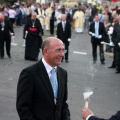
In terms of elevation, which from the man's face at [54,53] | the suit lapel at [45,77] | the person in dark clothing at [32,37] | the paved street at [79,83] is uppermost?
the man's face at [54,53]

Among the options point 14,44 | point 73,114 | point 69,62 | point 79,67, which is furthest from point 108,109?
point 14,44

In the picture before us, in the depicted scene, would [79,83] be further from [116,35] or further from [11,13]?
[11,13]

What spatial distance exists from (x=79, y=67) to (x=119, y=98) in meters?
5.81

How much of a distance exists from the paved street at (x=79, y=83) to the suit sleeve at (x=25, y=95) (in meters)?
4.29

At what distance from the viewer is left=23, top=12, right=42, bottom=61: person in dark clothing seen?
19.0 meters

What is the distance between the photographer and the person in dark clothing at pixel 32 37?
62.3 ft

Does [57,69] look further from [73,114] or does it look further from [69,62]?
[69,62]

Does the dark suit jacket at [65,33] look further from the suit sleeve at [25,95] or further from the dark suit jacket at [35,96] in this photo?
the suit sleeve at [25,95]

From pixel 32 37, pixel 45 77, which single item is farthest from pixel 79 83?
pixel 45 77

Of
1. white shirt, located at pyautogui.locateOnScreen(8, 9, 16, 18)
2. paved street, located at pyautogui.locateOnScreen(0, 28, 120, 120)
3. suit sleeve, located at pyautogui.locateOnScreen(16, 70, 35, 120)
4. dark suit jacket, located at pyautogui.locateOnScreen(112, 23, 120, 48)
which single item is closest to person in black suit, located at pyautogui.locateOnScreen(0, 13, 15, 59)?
paved street, located at pyautogui.locateOnScreen(0, 28, 120, 120)

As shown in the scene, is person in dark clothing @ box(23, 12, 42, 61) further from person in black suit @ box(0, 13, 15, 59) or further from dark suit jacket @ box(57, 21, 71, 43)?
dark suit jacket @ box(57, 21, 71, 43)

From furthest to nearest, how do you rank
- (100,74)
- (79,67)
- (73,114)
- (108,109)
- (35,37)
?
(35,37) → (79,67) → (100,74) → (108,109) → (73,114)

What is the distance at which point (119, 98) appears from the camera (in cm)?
1238

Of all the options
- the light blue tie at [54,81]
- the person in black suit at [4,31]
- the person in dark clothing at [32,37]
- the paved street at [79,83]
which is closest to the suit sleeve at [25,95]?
the light blue tie at [54,81]
